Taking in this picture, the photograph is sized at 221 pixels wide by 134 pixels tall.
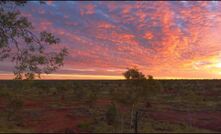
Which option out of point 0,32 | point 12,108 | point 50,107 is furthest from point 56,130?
point 50,107

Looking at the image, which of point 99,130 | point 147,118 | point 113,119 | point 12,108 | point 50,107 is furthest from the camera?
point 50,107

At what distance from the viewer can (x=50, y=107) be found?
35.8 meters

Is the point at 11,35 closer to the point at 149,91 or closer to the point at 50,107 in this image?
the point at 149,91

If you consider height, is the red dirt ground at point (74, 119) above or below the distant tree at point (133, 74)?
below

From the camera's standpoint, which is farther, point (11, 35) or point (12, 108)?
point (12, 108)

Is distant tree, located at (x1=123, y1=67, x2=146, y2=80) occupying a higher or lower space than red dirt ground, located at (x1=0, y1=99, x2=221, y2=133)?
higher

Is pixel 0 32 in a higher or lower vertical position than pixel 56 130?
higher

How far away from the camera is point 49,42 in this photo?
20172 millimetres

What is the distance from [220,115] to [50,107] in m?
14.9

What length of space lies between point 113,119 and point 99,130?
5.74 feet

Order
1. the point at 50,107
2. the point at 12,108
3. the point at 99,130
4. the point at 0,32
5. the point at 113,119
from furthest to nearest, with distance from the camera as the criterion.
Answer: the point at 50,107 → the point at 12,108 → the point at 113,119 → the point at 99,130 → the point at 0,32

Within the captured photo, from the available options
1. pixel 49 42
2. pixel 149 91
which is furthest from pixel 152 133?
pixel 49 42

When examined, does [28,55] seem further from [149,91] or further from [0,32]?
[149,91]

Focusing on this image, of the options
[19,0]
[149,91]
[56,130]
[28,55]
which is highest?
[19,0]
